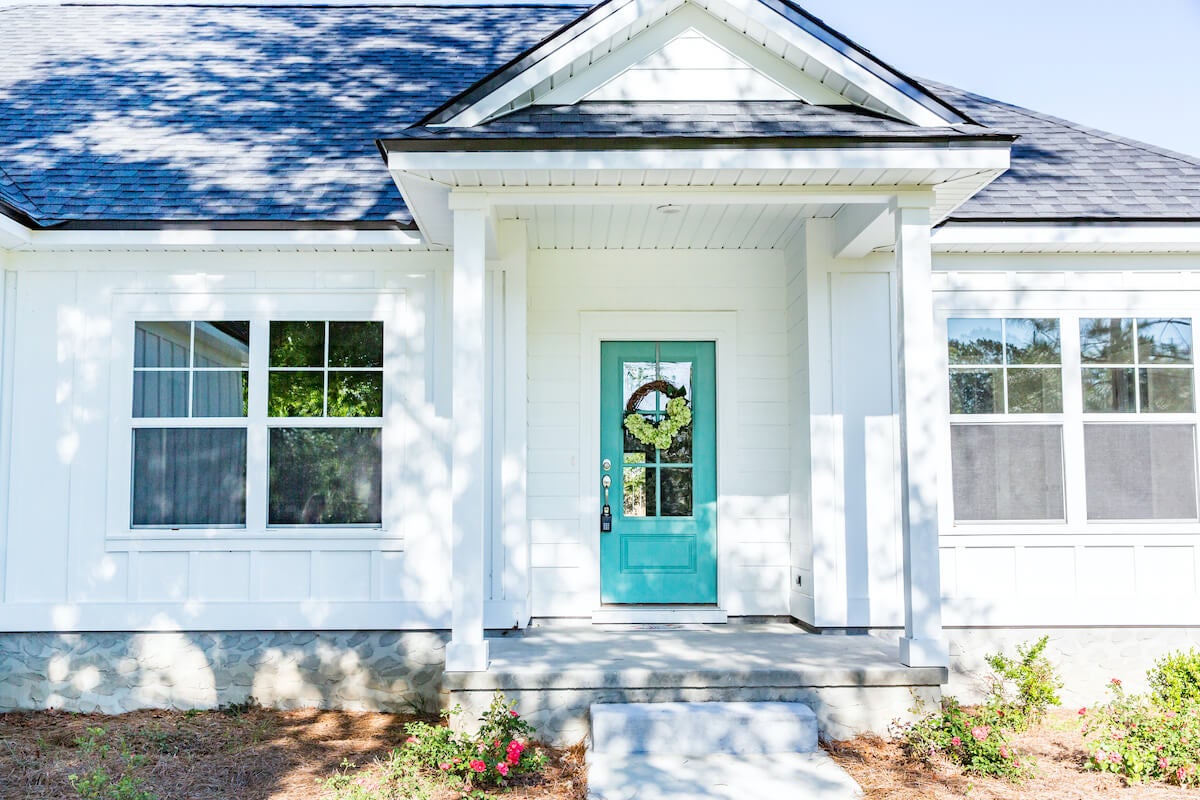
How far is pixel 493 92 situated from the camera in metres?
4.82

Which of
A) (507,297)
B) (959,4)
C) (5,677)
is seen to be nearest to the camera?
(5,677)

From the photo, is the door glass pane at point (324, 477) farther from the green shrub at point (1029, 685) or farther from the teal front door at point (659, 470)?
the green shrub at point (1029, 685)

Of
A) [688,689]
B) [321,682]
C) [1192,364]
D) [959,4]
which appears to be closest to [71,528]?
[321,682]

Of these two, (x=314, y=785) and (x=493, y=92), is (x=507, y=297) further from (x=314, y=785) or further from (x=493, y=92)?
(x=314, y=785)

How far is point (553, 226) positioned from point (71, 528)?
12.4 feet

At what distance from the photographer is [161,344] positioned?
611 centimetres

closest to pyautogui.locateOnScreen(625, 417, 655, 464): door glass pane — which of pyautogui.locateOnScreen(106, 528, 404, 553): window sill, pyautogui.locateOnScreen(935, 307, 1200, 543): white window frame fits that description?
pyautogui.locateOnScreen(106, 528, 404, 553): window sill

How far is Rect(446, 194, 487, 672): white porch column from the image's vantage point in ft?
15.8

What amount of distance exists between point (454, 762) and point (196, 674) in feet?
A: 8.03

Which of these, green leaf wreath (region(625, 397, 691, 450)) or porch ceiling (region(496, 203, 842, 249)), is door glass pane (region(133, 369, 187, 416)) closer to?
porch ceiling (region(496, 203, 842, 249))

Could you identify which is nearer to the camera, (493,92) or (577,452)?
(493,92)

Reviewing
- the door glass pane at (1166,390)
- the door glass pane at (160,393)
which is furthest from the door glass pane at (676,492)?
the door glass pane at (160,393)

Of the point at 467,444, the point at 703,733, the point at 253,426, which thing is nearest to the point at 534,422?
the point at 467,444

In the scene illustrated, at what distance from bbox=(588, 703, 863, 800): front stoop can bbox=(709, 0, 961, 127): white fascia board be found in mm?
3214
